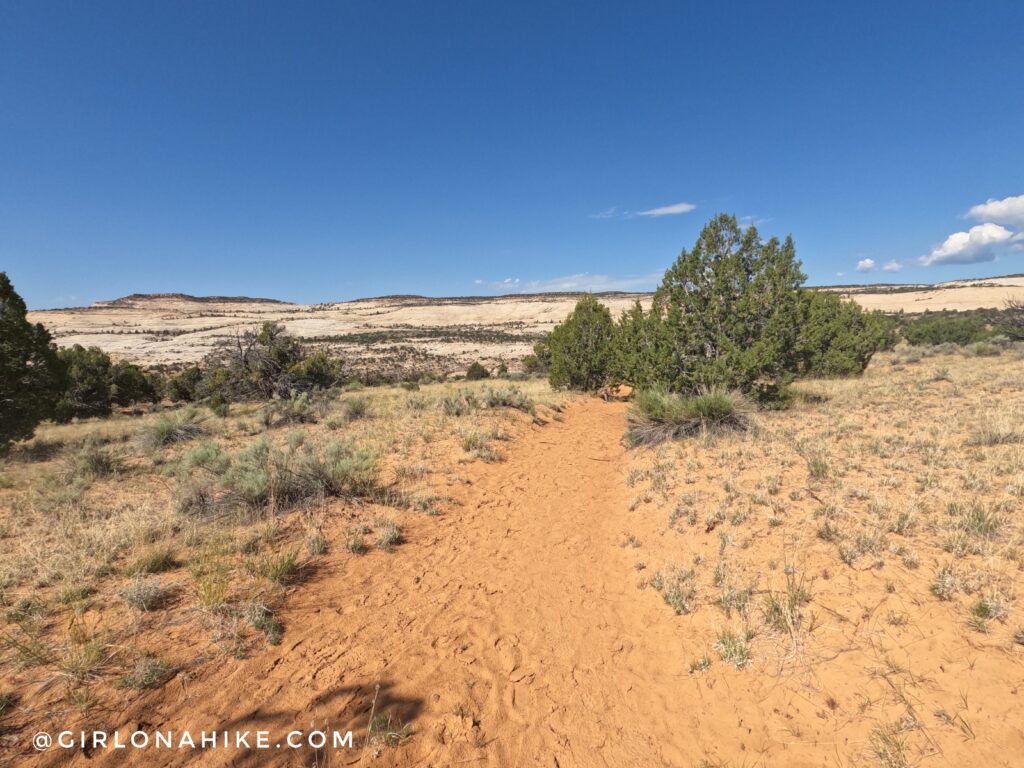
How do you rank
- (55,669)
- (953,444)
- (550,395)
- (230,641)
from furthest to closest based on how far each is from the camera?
(550,395) < (953,444) < (230,641) < (55,669)

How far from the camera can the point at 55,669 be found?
9.84 feet

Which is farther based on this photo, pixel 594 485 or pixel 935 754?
pixel 594 485

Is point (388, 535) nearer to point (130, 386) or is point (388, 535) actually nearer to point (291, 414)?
point (291, 414)

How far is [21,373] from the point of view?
34.6 ft

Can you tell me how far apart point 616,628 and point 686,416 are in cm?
605

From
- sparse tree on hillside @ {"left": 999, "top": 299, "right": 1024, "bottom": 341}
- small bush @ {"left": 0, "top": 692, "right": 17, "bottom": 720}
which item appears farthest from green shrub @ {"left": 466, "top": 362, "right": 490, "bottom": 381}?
sparse tree on hillside @ {"left": 999, "top": 299, "right": 1024, "bottom": 341}

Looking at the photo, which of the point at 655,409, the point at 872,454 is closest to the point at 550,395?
the point at 655,409

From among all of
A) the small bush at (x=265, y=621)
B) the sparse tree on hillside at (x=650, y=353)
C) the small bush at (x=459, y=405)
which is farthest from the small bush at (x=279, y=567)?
the sparse tree on hillside at (x=650, y=353)

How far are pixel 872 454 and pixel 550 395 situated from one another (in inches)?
455

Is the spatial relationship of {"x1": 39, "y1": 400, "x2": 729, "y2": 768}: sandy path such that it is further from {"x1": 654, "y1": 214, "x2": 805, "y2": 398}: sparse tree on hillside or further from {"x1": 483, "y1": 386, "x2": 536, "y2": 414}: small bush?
{"x1": 483, "y1": 386, "x2": 536, "y2": 414}: small bush

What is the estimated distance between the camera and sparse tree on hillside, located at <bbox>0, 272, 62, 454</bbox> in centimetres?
1027

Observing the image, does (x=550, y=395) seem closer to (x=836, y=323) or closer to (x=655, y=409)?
(x=655, y=409)

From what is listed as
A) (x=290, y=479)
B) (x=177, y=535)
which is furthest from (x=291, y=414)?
(x=177, y=535)

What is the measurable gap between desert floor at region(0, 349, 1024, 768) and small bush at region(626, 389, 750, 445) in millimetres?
2230
